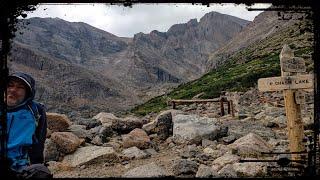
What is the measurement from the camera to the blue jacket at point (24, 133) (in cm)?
510

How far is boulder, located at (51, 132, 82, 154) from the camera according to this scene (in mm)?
13713

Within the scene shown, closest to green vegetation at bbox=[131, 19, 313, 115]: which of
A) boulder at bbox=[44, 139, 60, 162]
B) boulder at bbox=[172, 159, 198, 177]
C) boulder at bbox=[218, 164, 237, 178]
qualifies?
boulder at bbox=[44, 139, 60, 162]

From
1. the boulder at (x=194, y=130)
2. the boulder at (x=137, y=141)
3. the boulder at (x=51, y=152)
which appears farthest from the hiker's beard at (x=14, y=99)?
the boulder at (x=194, y=130)

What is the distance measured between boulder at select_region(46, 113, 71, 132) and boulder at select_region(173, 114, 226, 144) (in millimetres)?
3491

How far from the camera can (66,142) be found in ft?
45.2

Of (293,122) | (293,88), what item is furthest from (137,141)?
(293,88)

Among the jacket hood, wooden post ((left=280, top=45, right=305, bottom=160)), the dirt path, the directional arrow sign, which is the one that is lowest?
the dirt path

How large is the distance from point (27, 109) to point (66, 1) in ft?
7.93

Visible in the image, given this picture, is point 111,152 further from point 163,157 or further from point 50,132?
point 50,132

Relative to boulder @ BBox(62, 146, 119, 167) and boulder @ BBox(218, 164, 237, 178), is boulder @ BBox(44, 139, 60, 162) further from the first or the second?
boulder @ BBox(218, 164, 237, 178)

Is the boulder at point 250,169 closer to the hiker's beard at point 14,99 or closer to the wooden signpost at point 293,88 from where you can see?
the wooden signpost at point 293,88

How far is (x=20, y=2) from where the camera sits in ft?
11.1

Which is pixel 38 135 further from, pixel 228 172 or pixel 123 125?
pixel 123 125

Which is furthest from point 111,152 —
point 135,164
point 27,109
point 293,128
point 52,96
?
point 52,96
